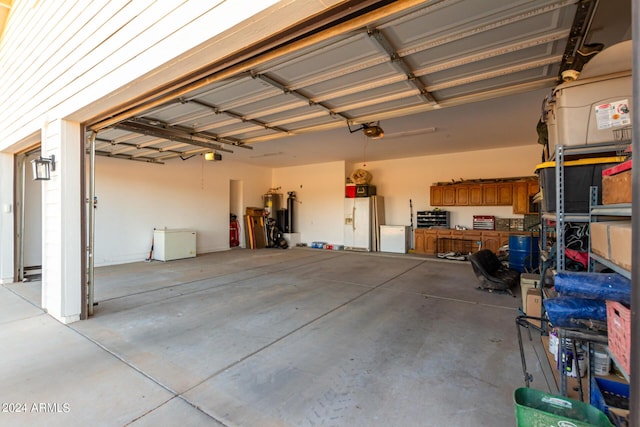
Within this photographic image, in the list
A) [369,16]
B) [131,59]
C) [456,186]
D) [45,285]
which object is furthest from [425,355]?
[456,186]

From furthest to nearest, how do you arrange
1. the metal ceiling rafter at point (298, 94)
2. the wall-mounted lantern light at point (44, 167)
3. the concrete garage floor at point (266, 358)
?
the wall-mounted lantern light at point (44, 167) < the metal ceiling rafter at point (298, 94) < the concrete garage floor at point (266, 358)

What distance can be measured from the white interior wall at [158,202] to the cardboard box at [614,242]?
891 centimetres

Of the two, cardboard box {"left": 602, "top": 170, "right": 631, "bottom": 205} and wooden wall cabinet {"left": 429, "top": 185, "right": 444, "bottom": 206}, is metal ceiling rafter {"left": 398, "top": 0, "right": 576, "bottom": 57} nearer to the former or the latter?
cardboard box {"left": 602, "top": 170, "right": 631, "bottom": 205}

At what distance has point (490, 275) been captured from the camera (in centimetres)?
459

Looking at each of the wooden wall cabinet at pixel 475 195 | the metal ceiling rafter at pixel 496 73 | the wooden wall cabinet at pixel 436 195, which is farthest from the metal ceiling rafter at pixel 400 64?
the wooden wall cabinet at pixel 436 195

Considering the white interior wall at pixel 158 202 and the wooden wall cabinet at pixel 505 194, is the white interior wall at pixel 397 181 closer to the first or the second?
the wooden wall cabinet at pixel 505 194

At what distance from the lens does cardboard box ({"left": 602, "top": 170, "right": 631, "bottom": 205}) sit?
1.25 meters

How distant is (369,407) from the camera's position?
1872mm

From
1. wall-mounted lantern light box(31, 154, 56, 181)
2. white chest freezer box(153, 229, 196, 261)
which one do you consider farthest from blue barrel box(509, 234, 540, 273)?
white chest freezer box(153, 229, 196, 261)

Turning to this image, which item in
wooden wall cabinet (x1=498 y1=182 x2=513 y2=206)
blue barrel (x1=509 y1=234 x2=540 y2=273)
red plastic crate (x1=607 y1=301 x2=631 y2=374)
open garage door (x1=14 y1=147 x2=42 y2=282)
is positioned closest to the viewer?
red plastic crate (x1=607 y1=301 x2=631 y2=374)

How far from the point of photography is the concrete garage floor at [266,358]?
6.00ft

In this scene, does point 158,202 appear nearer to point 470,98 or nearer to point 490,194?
point 470,98

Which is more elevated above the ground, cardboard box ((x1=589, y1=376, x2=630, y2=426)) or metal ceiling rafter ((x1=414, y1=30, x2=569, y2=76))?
metal ceiling rafter ((x1=414, y1=30, x2=569, y2=76))

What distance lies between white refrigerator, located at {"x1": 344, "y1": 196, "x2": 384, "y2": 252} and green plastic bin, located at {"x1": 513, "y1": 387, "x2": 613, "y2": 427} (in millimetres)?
8107
